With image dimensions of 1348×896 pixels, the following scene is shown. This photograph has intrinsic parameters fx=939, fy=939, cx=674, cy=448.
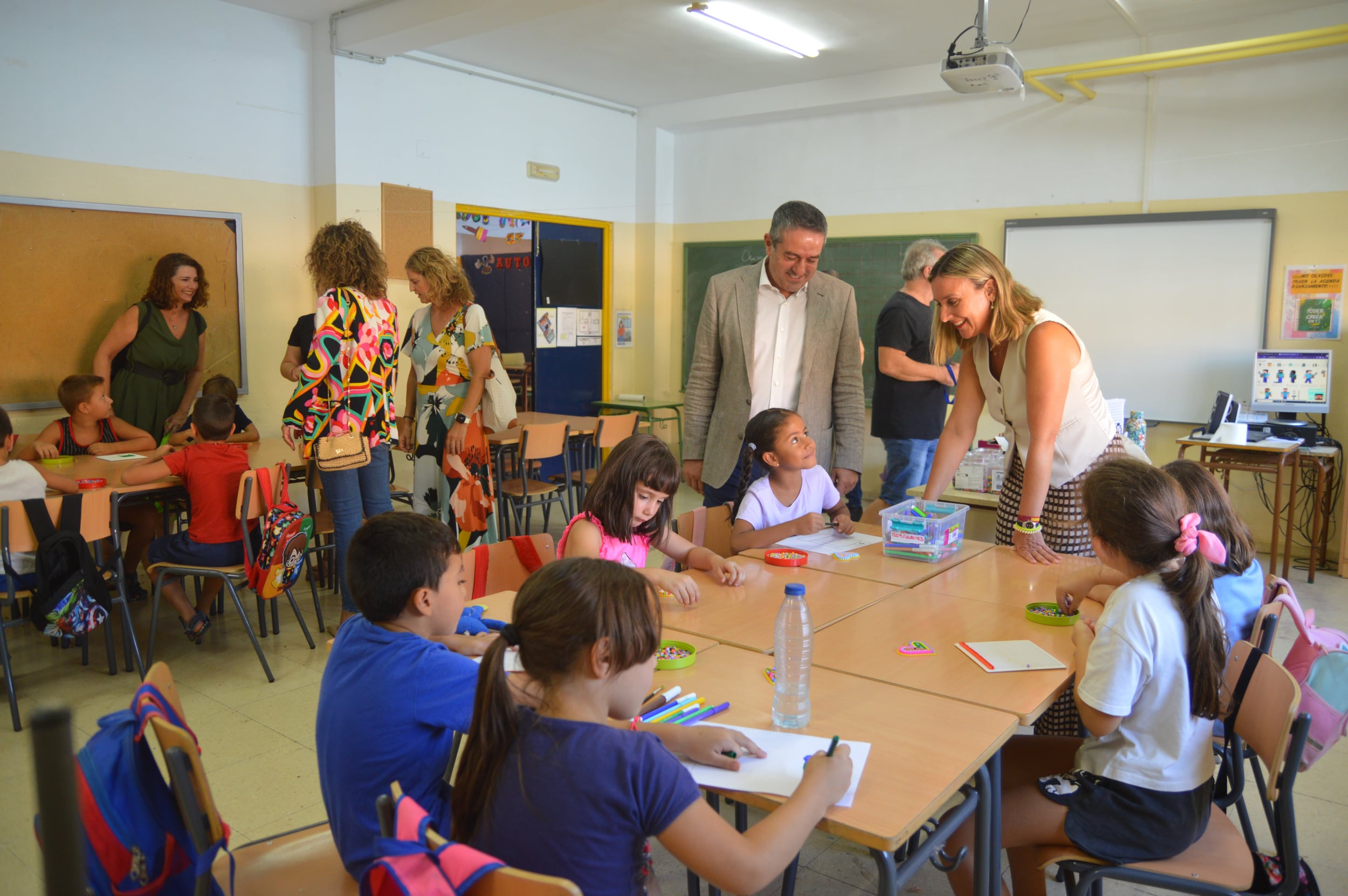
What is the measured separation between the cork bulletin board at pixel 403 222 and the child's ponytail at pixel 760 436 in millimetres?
3380

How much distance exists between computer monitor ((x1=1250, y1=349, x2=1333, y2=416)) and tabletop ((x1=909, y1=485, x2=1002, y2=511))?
219cm

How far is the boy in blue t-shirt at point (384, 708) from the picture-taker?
4.69 feet

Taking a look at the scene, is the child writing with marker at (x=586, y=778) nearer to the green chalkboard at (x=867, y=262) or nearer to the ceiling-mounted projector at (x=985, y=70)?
the ceiling-mounted projector at (x=985, y=70)

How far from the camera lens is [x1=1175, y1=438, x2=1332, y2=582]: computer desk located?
15.7ft

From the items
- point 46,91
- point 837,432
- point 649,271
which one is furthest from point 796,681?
point 649,271

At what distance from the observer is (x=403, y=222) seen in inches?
232

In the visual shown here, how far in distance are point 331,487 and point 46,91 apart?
2.65m

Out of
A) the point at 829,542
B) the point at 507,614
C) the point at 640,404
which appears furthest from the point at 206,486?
the point at 640,404

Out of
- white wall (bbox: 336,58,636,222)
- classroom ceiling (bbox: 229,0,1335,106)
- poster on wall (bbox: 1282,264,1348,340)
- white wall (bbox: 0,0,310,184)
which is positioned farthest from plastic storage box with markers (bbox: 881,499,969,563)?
white wall (bbox: 0,0,310,184)

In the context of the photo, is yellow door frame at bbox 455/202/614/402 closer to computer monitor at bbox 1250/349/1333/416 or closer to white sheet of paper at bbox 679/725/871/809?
computer monitor at bbox 1250/349/1333/416

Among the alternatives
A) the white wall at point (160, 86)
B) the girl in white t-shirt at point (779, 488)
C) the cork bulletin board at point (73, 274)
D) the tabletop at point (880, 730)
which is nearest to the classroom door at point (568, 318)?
the white wall at point (160, 86)

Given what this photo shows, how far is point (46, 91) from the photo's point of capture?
4.48 m

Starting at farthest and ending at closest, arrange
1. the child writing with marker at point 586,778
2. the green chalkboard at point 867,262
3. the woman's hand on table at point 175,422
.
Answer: the green chalkboard at point 867,262 → the woman's hand on table at point 175,422 → the child writing with marker at point 586,778

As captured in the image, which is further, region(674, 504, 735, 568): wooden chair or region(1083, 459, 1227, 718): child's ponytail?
region(674, 504, 735, 568): wooden chair
